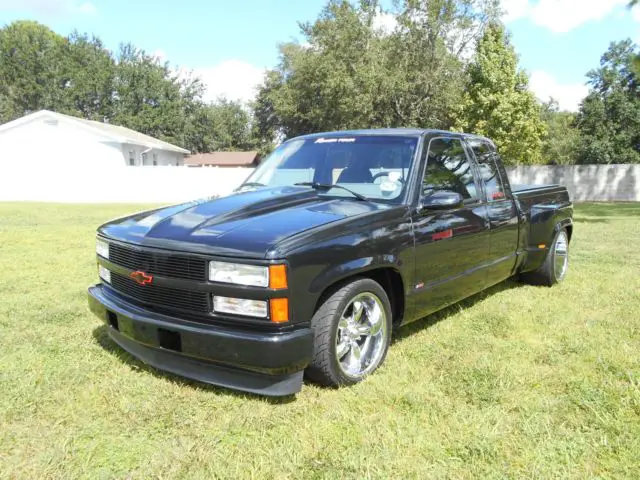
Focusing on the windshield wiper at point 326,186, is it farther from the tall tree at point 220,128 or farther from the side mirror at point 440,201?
the tall tree at point 220,128

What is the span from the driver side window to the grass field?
47.8 inches

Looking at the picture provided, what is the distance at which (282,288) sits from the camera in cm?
285

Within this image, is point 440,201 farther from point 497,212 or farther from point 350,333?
point 497,212

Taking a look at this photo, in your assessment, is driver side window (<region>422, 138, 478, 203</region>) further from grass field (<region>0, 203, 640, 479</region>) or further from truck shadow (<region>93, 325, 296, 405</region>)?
truck shadow (<region>93, 325, 296, 405</region>)

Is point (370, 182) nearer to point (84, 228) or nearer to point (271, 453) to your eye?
point (271, 453)

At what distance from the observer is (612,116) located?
33125 millimetres

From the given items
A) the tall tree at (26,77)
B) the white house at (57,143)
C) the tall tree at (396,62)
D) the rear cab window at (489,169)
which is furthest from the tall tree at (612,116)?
the tall tree at (26,77)

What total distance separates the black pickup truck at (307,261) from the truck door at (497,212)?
1.3 inches

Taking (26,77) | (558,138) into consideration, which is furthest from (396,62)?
(26,77)

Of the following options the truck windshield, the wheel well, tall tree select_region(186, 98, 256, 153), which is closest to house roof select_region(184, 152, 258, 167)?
tall tree select_region(186, 98, 256, 153)

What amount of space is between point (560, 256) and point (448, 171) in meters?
2.75

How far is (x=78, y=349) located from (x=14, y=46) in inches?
2369

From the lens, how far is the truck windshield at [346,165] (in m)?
3.98

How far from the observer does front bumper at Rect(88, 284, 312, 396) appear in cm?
285
